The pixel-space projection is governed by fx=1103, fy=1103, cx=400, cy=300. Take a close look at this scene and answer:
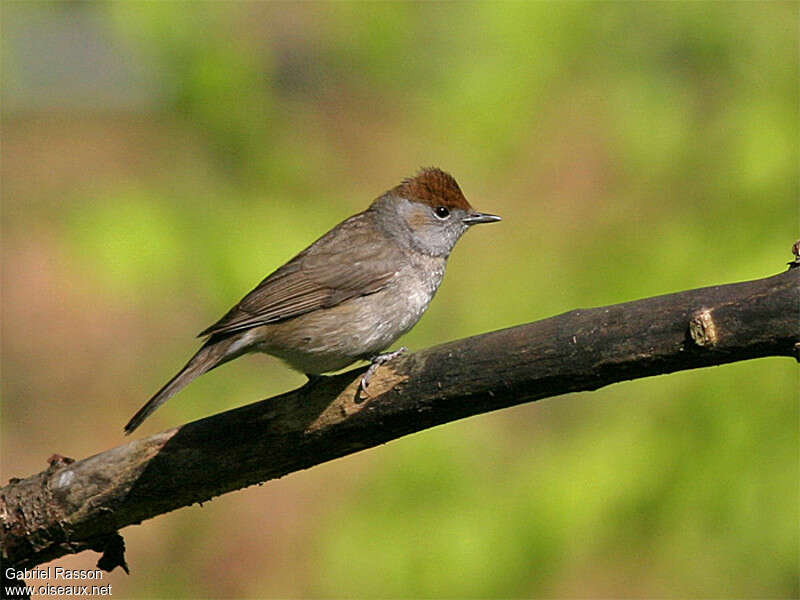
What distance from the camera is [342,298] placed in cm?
489

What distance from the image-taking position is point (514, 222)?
4.93 metres

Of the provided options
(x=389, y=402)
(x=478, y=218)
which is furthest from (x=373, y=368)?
(x=478, y=218)

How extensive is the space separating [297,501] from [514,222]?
3.10m

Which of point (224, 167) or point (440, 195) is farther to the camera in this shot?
point (440, 195)

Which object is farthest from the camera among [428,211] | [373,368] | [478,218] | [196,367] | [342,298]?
[428,211]

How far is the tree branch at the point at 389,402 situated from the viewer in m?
3.04

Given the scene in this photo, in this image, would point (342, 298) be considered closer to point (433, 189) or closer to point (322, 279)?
point (322, 279)

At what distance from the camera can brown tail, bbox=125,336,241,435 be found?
14.0 ft

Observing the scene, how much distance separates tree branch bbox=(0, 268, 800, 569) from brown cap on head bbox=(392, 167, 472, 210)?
1672 millimetres

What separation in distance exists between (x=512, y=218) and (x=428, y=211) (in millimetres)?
625

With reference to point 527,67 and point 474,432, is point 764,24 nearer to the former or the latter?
point 527,67

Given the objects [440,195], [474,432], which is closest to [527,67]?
[440,195]

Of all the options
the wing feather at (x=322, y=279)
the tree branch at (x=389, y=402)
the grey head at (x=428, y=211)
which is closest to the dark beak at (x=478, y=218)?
the grey head at (x=428, y=211)

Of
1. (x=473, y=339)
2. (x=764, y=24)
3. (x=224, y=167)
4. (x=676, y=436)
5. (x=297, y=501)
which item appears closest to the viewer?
(x=473, y=339)
